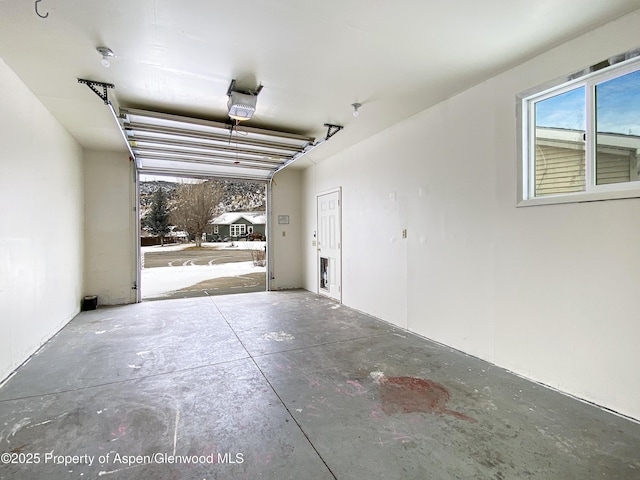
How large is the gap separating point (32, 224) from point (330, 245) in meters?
4.43

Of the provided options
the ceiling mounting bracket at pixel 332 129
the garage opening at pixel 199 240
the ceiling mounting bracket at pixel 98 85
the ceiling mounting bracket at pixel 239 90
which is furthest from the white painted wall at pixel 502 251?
the garage opening at pixel 199 240

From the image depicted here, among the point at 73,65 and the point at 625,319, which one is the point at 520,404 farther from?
the point at 73,65

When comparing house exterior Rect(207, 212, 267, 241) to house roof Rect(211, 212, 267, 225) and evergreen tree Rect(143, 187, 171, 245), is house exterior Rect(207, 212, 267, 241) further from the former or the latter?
evergreen tree Rect(143, 187, 171, 245)

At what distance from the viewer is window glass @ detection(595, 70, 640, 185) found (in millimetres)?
2211

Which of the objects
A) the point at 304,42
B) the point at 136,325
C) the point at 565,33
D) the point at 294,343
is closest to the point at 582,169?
the point at 565,33

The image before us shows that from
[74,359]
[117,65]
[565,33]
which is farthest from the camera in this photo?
[74,359]

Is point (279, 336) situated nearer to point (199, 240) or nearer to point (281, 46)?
point (281, 46)

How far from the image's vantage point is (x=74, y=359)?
3209 millimetres

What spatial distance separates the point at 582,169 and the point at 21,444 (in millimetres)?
4427

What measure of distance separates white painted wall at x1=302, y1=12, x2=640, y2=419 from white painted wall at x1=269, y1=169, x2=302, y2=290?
9.61 ft

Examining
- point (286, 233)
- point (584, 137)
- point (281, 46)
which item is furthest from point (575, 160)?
point (286, 233)

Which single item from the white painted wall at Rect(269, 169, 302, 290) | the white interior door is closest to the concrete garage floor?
the white interior door

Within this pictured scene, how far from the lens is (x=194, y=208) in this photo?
2947cm

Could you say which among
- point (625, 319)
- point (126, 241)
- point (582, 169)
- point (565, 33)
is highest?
point (565, 33)
